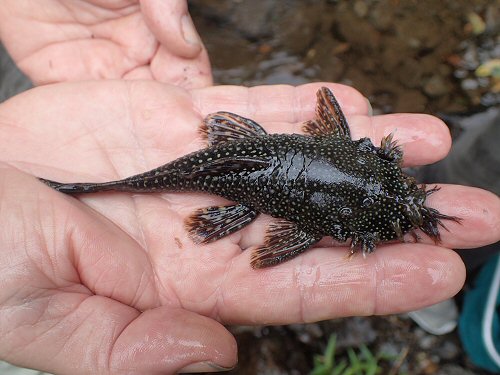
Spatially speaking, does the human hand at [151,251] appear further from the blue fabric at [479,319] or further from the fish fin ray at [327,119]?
the blue fabric at [479,319]

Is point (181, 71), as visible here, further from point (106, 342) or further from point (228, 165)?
point (106, 342)

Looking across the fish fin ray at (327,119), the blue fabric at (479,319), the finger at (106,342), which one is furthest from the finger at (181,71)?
the blue fabric at (479,319)

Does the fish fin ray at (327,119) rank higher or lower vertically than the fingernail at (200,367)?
higher

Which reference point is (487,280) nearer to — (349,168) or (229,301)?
(349,168)

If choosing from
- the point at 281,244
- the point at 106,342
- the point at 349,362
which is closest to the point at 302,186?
the point at 281,244

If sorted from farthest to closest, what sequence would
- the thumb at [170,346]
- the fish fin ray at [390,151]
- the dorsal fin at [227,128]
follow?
the dorsal fin at [227,128]
the fish fin ray at [390,151]
the thumb at [170,346]

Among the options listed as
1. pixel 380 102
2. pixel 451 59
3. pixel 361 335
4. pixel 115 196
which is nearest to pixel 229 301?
pixel 115 196

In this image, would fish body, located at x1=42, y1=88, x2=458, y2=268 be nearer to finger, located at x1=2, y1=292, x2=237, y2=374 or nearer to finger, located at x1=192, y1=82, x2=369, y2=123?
finger, located at x1=192, y1=82, x2=369, y2=123
